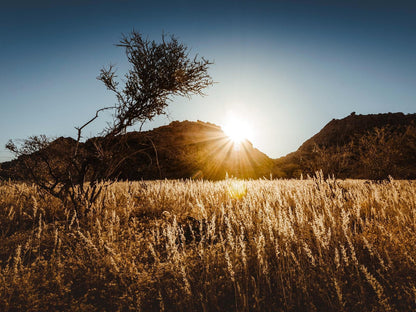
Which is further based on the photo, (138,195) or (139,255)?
(138,195)

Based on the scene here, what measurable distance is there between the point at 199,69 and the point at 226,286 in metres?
5.14

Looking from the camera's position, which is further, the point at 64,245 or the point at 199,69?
the point at 199,69

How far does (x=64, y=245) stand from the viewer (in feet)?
12.2

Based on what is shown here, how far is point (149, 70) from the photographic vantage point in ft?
18.2

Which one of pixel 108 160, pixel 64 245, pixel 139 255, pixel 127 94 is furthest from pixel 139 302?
pixel 127 94

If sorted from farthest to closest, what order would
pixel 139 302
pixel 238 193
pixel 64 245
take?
pixel 238 193, pixel 64 245, pixel 139 302

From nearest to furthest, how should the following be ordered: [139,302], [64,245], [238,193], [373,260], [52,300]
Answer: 1. [139,302]
2. [52,300]
3. [373,260]
4. [64,245]
5. [238,193]

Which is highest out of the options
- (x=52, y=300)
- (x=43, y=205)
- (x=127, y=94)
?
(x=127, y=94)

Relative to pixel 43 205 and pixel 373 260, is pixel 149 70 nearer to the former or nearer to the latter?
pixel 43 205

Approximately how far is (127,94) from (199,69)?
81.0 inches

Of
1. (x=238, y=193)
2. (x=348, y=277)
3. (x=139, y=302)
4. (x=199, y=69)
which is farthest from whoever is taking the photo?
(x=238, y=193)

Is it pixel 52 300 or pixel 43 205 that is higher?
pixel 43 205

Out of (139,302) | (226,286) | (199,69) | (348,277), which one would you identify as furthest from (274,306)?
(199,69)

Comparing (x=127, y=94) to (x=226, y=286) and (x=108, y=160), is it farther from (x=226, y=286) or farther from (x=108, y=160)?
(x=226, y=286)
